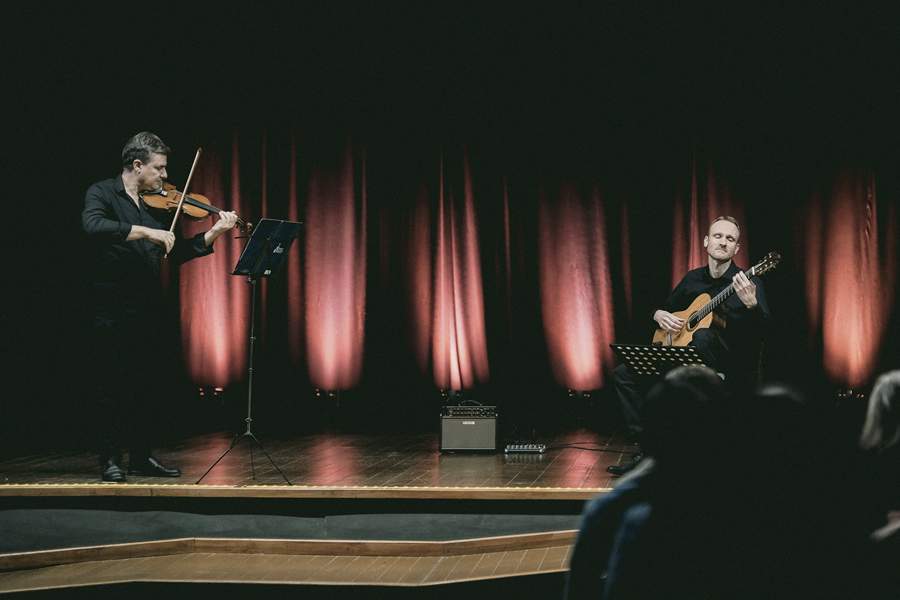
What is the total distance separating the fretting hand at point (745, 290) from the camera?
485 cm

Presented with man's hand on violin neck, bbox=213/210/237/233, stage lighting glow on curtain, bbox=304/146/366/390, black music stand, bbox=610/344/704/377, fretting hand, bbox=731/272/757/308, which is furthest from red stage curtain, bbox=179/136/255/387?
fretting hand, bbox=731/272/757/308

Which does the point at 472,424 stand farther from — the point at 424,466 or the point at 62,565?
the point at 62,565

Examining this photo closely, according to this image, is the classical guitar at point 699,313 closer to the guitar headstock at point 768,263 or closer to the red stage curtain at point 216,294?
the guitar headstock at point 768,263

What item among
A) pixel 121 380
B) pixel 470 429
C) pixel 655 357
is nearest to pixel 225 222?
pixel 121 380

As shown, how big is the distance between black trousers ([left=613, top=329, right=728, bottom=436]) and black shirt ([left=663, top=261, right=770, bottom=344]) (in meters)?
0.08

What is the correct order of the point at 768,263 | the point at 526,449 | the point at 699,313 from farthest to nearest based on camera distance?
the point at 526,449
the point at 699,313
the point at 768,263

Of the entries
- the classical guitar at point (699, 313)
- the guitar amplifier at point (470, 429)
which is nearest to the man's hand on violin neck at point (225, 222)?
the guitar amplifier at point (470, 429)

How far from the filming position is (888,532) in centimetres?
185

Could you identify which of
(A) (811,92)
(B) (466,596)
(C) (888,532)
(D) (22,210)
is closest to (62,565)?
(B) (466,596)

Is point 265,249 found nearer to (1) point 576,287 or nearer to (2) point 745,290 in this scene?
(2) point 745,290

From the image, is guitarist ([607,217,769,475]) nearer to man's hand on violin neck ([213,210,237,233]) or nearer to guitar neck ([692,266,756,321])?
guitar neck ([692,266,756,321])

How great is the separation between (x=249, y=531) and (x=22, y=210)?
301 centimetres

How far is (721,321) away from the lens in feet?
16.6

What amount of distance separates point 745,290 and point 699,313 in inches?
12.4
